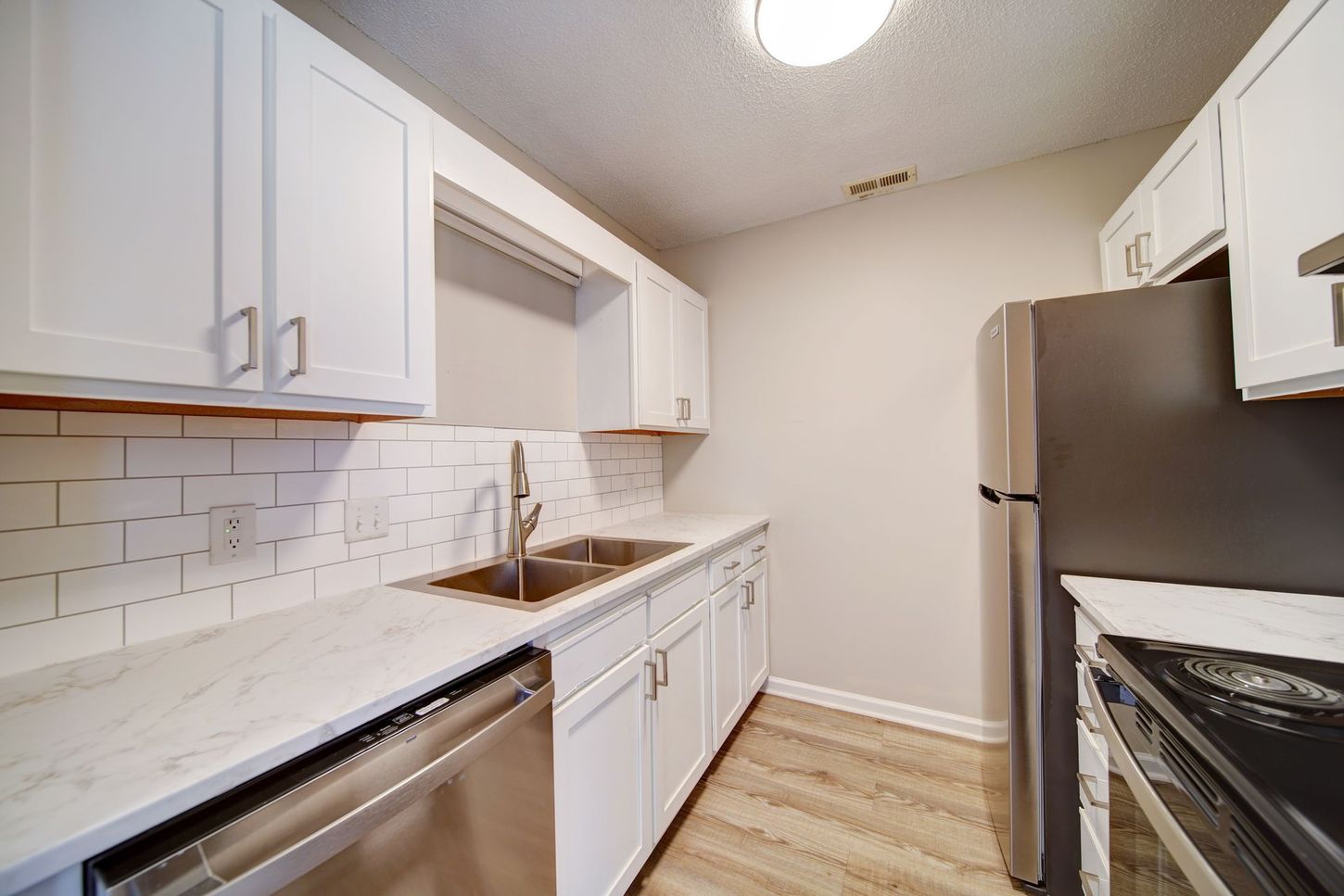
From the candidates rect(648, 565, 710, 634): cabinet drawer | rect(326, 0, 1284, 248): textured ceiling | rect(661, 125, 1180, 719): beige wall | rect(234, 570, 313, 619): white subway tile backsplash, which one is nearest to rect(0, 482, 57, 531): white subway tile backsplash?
rect(234, 570, 313, 619): white subway tile backsplash

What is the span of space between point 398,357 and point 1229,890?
5.25 ft

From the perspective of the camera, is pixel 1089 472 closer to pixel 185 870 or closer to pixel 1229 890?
pixel 1229 890

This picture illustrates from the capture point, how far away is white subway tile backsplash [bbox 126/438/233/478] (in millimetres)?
948

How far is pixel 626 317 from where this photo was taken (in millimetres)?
2070

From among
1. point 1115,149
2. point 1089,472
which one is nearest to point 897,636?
point 1089,472

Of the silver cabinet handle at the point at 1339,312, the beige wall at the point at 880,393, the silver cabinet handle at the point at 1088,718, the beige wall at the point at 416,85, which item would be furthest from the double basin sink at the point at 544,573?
the silver cabinet handle at the point at 1339,312

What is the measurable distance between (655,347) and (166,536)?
1687 mm

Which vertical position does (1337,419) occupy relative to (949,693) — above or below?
above

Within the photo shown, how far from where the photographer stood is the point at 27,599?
83 cm

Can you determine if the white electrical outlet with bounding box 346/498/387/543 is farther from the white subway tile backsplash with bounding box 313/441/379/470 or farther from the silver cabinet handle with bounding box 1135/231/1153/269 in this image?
the silver cabinet handle with bounding box 1135/231/1153/269

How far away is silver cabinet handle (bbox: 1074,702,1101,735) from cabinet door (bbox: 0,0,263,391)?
194cm

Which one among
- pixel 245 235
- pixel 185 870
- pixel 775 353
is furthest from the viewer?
pixel 775 353

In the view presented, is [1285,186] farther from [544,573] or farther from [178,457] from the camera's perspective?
[178,457]

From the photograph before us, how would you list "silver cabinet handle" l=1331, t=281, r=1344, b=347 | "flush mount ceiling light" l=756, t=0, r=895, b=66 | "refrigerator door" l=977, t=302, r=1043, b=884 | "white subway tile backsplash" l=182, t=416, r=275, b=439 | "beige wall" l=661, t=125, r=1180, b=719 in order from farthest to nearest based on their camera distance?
1. "beige wall" l=661, t=125, r=1180, b=719
2. "refrigerator door" l=977, t=302, r=1043, b=884
3. "flush mount ceiling light" l=756, t=0, r=895, b=66
4. "white subway tile backsplash" l=182, t=416, r=275, b=439
5. "silver cabinet handle" l=1331, t=281, r=1344, b=347
